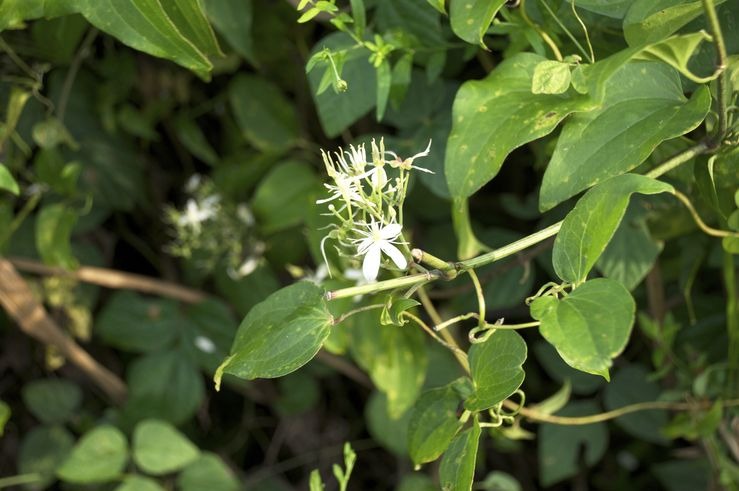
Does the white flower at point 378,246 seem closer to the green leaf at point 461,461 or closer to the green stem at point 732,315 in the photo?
the green leaf at point 461,461

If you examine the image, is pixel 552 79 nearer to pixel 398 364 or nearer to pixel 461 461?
pixel 461 461

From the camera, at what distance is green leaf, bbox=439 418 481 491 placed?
1.75ft

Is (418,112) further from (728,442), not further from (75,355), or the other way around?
(75,355)

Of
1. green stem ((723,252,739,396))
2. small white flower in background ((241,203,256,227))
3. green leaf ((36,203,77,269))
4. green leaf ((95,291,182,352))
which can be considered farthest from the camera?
green leaf ((95,291,182,352))

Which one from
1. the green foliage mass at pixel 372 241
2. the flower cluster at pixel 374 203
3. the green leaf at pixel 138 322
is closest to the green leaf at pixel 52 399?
the green foliage mass at pixel 372 241

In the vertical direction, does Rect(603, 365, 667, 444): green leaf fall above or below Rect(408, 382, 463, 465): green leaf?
below

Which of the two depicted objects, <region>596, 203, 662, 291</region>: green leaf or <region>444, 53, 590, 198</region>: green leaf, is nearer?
<region>444, 53, 590, 198</region>: green leaf

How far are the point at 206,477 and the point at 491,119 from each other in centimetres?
72

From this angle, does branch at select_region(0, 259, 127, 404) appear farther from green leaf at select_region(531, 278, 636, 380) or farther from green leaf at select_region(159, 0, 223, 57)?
green leaf at select_region(531, 278, 636, 380)

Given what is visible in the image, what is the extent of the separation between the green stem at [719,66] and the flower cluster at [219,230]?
655mm

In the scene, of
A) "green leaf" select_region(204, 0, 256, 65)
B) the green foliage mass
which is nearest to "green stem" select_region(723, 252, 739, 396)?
the green foliage mass

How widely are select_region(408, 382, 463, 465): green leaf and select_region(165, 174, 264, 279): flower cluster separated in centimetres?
48

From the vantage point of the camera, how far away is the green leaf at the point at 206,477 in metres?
1.13

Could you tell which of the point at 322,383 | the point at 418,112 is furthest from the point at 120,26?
the point at 322,383
